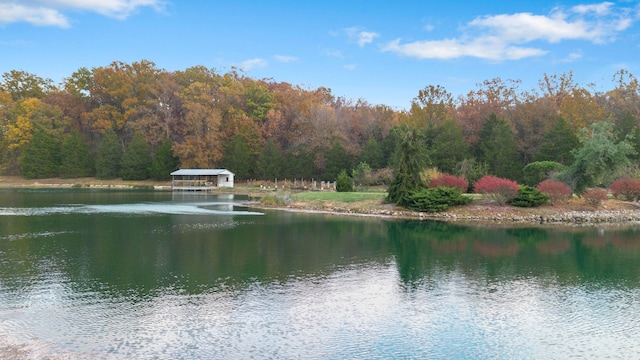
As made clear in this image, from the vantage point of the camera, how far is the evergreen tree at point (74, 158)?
280 feet

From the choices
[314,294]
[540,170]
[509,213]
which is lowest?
[314,294]

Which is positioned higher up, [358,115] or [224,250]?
[358,115]

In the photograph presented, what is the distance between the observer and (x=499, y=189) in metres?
37.4

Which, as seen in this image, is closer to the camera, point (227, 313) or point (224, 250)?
point (227, 313)

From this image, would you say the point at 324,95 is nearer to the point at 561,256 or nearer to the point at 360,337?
the point at 561,256

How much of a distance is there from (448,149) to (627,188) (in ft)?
68.4

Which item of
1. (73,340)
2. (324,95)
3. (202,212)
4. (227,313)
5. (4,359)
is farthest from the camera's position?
(324,95)

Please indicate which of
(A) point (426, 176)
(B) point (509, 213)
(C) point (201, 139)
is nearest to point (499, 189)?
(B) point (509, 213)

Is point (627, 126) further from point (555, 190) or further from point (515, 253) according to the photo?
point (515, 253)

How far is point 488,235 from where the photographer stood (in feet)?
95.4

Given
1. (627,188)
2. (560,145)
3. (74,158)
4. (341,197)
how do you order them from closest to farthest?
(627,188), (341,197), (560,145), (74,158)

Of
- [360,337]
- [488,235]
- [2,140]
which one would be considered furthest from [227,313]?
[2,140]

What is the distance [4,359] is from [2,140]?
94.9 m

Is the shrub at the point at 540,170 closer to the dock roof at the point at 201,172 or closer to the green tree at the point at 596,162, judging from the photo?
the green tree at the point at 596,162
